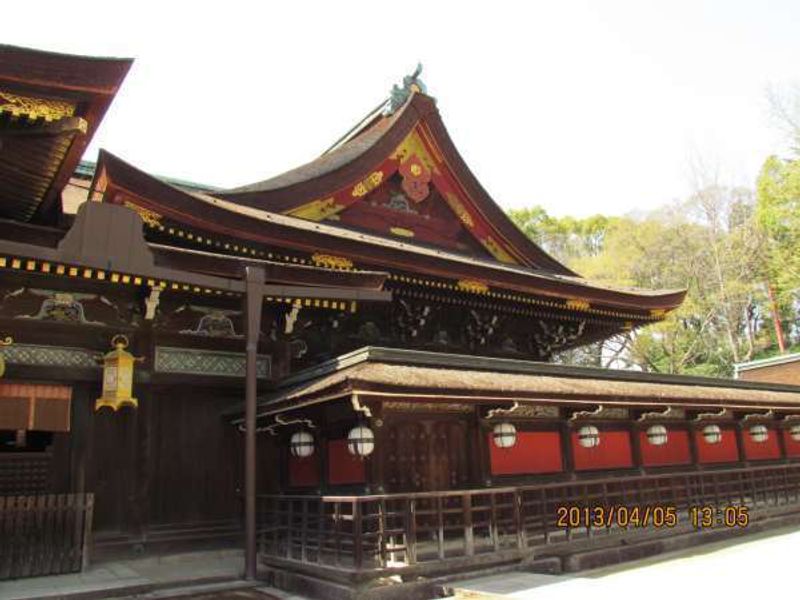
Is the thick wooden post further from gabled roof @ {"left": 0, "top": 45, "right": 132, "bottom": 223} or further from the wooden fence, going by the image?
gabled roof @ {"left": 0, "top": 45, "right": 132, "bottom": 223}

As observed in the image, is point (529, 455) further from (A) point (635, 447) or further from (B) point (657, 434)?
(B) point (657, 434)

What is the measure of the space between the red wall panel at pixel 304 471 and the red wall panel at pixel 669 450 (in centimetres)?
674

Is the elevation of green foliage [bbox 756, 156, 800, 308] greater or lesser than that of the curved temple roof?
greater

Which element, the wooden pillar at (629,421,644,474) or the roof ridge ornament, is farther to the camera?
the roof ridge ornament

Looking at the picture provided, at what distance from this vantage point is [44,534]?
859 cm

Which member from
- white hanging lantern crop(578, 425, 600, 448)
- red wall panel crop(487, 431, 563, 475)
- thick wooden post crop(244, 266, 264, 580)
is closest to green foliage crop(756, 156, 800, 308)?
white hanging lantern crop(578, 425, 600, 448)

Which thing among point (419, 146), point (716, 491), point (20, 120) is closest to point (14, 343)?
point (20, 120)

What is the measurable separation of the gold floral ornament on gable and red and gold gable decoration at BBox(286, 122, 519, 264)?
205 inches

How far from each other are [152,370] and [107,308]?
118 cm

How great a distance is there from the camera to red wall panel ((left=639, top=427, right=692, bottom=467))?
525 inches

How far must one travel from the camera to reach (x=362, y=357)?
9039mm

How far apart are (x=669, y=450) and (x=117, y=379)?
1088cm

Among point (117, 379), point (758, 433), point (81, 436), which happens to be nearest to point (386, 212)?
point (117, 379)

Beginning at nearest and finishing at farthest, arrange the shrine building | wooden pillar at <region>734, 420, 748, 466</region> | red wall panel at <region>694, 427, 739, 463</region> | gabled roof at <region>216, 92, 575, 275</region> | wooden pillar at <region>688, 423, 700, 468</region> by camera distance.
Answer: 1. the shrine building
2. gabled roof at <region>216, 92, 575, 275</region>
3. wooden pillar at <region>688, 423, 700, 468</region>
4. red wall panel at <region>694, 427, 739, 463</region>
5. wooden pillar at <region>734, 420, 748, 466</region>
